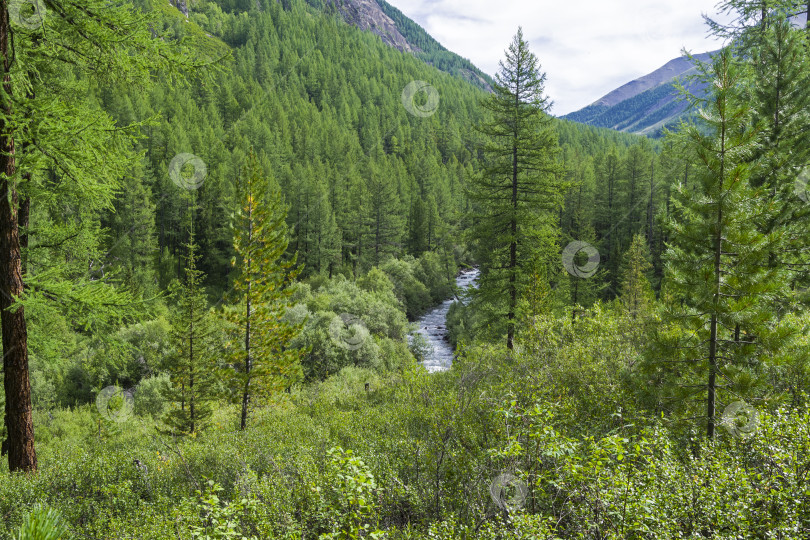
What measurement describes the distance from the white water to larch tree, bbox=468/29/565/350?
2.18 metres

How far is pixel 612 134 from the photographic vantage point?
424 ft

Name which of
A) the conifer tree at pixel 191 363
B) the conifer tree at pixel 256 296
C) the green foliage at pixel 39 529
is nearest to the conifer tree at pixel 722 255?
the green foliage at pixel 39 529

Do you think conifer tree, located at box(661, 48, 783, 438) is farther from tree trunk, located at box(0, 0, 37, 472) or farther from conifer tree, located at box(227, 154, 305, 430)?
conifer tree, located at box(227, 154, 305, 430)

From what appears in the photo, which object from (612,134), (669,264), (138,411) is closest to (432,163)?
(138,411)

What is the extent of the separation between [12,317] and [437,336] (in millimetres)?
30270

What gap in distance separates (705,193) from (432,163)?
230 feet

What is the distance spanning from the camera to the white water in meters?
25.9

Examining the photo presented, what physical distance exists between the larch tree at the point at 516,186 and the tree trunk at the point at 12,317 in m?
13.1

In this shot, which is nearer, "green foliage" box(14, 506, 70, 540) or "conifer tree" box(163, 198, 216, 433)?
"green foliage" box(14, 506, 70, 540)

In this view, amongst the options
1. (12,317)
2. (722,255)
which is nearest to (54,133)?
Result: (12,317)

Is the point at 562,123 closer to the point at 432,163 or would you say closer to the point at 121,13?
the point at 432,163

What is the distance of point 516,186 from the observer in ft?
50.7

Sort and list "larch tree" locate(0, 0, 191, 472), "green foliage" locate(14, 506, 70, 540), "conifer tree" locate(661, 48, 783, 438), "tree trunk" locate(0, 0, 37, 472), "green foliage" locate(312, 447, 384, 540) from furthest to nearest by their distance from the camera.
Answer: "conifer tree" locate(661, 48, 783, 438), "tree trunk" locate(0, 0, 37, 472), "larch tree" locate(0, 0, 191, 472), "green foliage" locate(312, 447, 384, 540), "green foliage" locate(14, 506, 70, 540)

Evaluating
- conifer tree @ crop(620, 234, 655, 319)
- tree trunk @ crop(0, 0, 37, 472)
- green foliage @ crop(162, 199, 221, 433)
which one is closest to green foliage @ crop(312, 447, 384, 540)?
tree trunk @ crop(0, 0, 37, 472)
